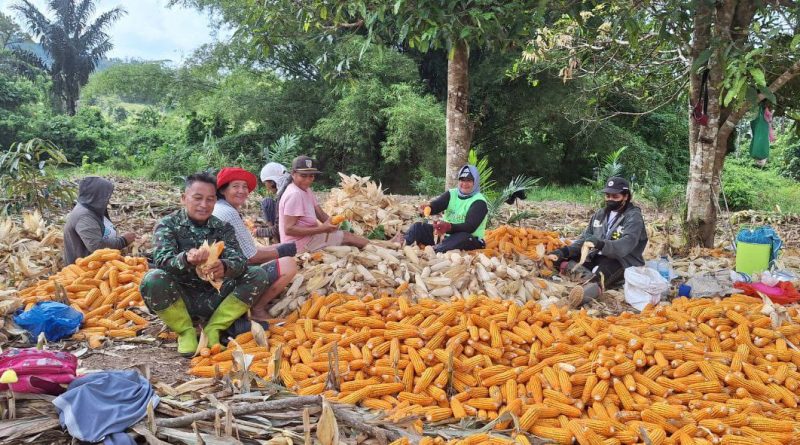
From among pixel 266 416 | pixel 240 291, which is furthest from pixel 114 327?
pixel 266 416

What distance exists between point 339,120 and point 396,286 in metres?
11.2

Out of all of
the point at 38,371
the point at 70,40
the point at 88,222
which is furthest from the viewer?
the point at 70,40

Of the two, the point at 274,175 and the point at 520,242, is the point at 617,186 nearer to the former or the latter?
the point at 520,242

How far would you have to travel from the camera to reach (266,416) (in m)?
2.58

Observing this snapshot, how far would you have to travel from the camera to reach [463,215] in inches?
215

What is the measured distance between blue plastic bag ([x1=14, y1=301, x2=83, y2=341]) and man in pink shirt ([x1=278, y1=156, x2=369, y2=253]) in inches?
66.3

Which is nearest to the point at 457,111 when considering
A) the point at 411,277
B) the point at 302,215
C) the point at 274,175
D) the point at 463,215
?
the point at 463,215

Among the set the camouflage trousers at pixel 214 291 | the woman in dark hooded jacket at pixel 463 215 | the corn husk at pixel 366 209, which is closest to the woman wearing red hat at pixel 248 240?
the camouflage trousers at pixel 214 291

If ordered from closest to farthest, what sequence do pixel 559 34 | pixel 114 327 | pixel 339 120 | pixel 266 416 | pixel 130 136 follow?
1. pixel 266 416
2. pixel 114 327
3. pixel 559 34
4. pixel 339 120
5. pixel 130 136

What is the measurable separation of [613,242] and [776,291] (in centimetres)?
119

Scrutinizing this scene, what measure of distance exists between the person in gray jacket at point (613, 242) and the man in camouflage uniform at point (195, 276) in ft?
8.75

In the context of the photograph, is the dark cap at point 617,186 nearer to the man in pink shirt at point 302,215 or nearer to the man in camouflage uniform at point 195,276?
the man in pink shirt at point 302,215

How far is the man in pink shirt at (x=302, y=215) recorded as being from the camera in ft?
15.6

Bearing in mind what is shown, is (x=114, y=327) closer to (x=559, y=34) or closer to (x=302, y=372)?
(x=302, y=372)
